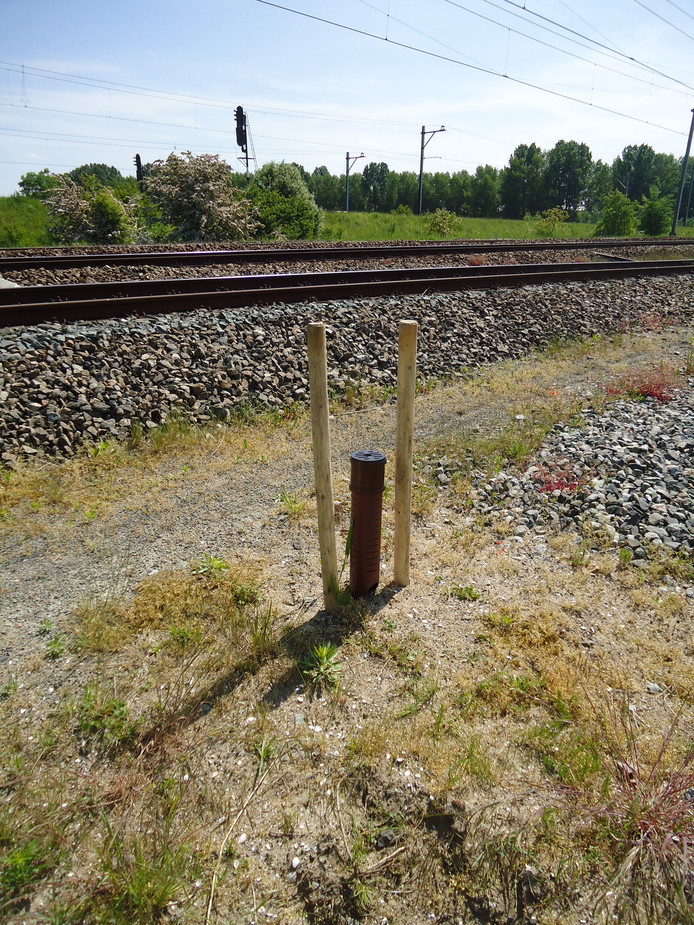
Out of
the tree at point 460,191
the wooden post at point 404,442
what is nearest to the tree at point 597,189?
the tree at point 460,191

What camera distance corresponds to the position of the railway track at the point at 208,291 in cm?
588

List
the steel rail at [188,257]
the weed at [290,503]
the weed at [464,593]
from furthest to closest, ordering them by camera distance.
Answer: the steel rail at [188,257], the weed at [290,503], the weed at [464,593]

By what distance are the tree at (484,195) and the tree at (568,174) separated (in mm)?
9173

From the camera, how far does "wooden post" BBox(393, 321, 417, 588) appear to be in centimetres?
311

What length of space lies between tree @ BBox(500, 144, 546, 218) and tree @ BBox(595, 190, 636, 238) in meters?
52.8

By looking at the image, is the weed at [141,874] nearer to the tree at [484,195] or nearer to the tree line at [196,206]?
the tree line at [196,206]

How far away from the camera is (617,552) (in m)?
3.85

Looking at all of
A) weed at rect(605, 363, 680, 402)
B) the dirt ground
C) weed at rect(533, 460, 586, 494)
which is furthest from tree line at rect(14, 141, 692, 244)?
weed at rect(533, 460, 586, 494)

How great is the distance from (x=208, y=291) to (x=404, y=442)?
609cm

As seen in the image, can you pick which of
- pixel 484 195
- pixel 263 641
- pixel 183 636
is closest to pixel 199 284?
pixel 183 636

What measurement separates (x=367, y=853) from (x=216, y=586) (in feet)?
6.01

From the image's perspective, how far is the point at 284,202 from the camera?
22250 millimetres

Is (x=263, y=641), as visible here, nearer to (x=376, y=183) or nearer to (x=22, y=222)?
(x=22, y=222)

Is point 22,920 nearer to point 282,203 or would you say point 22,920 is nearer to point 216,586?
point 216,586
